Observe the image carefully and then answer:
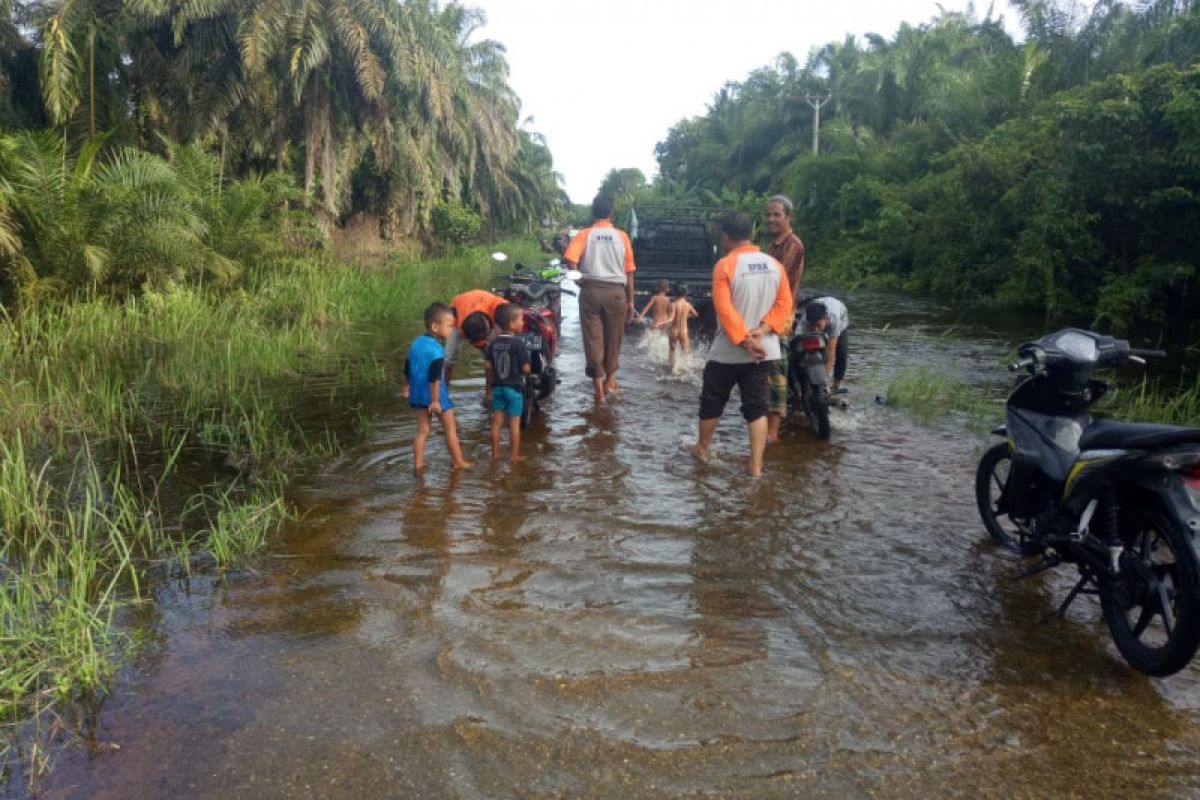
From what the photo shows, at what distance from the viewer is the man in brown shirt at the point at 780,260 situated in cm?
689

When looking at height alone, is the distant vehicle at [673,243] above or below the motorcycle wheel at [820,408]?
above

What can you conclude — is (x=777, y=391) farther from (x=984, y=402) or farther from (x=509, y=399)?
(x=984, y=402)

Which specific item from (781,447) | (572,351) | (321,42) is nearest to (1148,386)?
(781,447)

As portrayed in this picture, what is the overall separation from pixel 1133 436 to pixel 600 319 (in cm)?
528

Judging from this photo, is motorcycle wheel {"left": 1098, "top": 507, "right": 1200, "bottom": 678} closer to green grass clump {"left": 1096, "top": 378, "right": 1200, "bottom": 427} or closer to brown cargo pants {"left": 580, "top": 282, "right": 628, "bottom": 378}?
green grass clump {"left": 1096, "top": 378, "right": 1200, "bottom": 427}

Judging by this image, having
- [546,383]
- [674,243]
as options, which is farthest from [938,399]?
[674,243]

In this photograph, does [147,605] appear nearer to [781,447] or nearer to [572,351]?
[781,447]

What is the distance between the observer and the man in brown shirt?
689 cm

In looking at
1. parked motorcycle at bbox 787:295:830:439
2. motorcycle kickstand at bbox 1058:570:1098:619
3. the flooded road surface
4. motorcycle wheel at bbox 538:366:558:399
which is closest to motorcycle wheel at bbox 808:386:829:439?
parked motorcycle at bbox 787:295:830:439

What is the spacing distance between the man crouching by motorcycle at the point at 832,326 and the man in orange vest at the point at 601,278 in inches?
67.8

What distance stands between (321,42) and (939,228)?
55.3ft

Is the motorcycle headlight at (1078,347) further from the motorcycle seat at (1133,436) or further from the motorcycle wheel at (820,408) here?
the motorcycle wheel at (820,408)

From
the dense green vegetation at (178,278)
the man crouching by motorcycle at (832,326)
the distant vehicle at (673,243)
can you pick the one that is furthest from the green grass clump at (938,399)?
the distant vehicle at (673,243)

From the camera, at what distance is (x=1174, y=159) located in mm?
13656
